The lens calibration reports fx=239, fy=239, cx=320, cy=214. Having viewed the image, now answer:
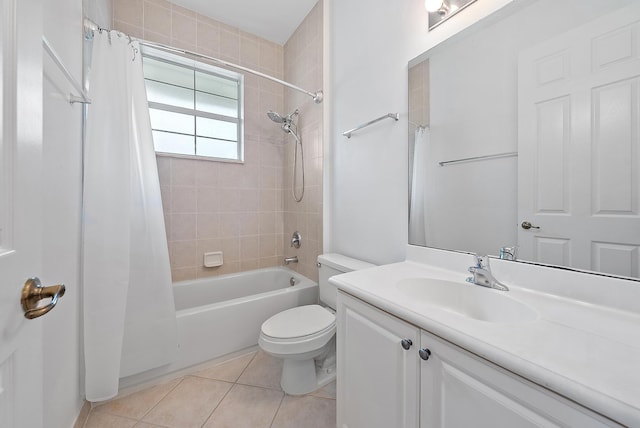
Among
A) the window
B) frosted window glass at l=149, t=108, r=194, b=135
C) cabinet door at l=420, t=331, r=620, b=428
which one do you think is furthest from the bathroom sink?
frosted window glass at l=149, t=108, r=194, b=135

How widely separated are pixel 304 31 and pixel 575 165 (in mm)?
2272

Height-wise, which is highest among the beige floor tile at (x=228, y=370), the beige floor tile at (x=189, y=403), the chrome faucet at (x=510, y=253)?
the chrome faucet at (x=510, y=253)

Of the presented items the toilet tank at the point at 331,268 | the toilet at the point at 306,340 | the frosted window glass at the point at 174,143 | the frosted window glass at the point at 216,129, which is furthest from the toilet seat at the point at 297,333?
the frosted window glass at the point at 216,129

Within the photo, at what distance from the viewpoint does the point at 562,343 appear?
1.74 ft

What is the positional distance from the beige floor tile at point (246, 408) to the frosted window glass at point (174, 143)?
6.25ft

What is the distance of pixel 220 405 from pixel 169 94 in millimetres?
2450

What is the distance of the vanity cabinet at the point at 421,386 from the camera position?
1.56 ft

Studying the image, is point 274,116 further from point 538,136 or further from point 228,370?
point 228,370

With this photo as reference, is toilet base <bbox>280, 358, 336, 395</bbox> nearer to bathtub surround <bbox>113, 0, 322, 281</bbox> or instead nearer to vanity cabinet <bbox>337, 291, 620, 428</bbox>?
vanity cabinet <bbox>337, 291, 620, 428</bbox>

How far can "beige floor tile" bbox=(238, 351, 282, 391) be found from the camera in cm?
150

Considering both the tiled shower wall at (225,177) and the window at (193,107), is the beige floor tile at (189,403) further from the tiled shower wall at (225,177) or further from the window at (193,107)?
the window at (193,107)

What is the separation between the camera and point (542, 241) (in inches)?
33.8

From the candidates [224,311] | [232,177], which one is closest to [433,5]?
[232,177]

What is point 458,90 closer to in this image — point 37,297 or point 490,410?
point 490,410
